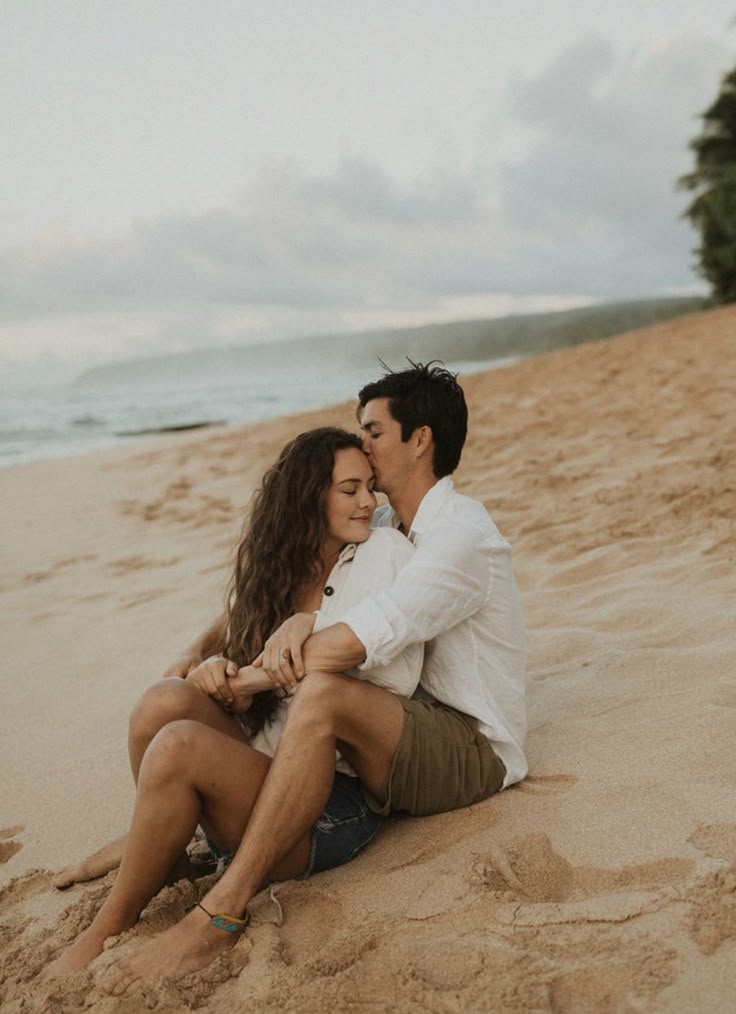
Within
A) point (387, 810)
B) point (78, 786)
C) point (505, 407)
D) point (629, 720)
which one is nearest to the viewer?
point (387, 810)

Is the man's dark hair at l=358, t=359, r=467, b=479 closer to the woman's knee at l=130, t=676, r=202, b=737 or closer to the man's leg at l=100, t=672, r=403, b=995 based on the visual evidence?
the man's leg at l=100, t=672, r=403, b=995

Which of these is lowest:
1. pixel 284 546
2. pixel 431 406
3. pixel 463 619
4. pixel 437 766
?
pixel 437 766

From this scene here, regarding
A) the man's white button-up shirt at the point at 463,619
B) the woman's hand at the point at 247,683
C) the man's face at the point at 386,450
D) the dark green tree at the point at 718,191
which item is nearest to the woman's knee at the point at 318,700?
the man's white button-up shirt at the point at 463,619

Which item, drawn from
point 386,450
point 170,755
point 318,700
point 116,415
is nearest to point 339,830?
point 318,700

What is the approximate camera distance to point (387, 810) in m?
2.56

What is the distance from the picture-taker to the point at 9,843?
3.07 m

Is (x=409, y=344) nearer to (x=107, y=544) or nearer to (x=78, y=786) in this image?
(x=107, y=544)

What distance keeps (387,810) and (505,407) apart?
8.30 metres

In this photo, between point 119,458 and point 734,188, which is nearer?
point 119,458

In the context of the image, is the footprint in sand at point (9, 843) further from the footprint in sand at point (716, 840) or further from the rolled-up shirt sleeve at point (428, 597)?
the footprint in sand at point (716, 840)

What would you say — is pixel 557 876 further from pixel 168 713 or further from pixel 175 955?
pixel 168 713

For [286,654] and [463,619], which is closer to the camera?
[286,654]

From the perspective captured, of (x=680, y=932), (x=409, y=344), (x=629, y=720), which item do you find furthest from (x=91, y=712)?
(x=409, y=344)

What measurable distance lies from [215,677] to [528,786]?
3.05 feet
